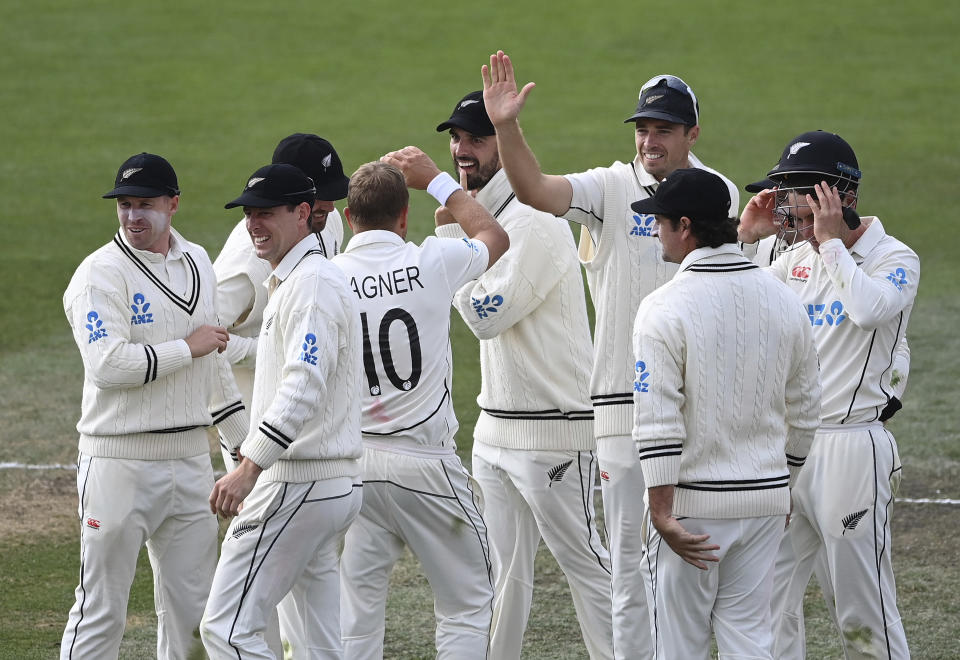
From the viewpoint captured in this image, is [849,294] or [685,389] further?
[849,294]

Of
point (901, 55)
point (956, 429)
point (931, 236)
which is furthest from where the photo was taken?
point (901, 55)

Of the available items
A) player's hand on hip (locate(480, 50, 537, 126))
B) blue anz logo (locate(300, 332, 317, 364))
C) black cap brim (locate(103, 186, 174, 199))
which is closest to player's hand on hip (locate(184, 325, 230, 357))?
black cap brim (locate(103, 186, 174, 199))

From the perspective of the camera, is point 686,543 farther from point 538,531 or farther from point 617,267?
point 538,531

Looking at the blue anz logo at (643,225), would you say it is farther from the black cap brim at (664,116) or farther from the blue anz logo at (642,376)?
the blue anz logo at (642,376)

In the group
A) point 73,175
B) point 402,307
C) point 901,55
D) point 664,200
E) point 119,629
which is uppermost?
point 901,55

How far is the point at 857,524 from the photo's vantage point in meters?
5.42

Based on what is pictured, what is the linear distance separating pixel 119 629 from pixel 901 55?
65.2 ft

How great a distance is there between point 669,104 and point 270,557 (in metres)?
2.35

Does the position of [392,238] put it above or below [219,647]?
above

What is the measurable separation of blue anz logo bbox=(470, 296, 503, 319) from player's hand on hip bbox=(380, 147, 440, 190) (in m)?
0.51

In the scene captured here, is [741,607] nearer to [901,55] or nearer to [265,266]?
[265,266]

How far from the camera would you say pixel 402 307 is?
207 inches

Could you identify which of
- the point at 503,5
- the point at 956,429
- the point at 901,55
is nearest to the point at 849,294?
the point at 956,429

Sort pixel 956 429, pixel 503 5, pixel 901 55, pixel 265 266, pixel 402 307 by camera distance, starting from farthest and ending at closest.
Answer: pixel 503 5
pixel 901 55
pixel 956 429
pixel 265 266
pixel 402 307
